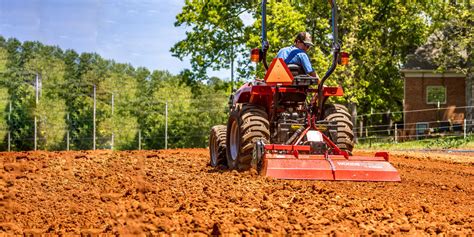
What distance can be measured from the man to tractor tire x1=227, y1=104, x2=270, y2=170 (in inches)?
29.8

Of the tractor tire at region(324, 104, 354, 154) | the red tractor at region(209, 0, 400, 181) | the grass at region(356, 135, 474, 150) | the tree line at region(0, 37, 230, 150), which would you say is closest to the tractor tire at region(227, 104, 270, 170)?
the red tractor at region(209, 0, 400, 181)

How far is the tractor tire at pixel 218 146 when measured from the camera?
1127 cm

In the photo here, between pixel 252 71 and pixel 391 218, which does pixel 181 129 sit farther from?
pixel 391 218

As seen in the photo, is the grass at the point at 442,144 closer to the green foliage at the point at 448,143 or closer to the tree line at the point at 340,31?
the green foliage at the point at 448,143

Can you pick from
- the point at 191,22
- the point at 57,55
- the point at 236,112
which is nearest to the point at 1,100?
the point at 191,22

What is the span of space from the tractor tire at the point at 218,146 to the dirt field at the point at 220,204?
0.80 m

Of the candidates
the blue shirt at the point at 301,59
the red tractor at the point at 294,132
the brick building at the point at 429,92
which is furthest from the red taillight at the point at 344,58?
the brick building at the point at 429,92

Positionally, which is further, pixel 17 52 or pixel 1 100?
pixel 17 52

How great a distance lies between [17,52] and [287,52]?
184ft

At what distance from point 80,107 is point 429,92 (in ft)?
81.3

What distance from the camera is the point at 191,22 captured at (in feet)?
113

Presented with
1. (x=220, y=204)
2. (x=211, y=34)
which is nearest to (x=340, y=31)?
(x=211, y=34)

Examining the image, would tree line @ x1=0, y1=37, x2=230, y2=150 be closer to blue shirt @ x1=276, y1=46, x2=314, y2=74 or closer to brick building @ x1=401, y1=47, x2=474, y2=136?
brick building @ x1=401, y1=47, x2=474, y2=136

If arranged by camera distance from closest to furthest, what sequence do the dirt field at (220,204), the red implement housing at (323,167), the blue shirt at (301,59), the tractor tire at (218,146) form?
the dirt field at (220,204) < the red implement housing at (323,167) < the blue shirt at (301,59) < the tractor tire at (218,146)
